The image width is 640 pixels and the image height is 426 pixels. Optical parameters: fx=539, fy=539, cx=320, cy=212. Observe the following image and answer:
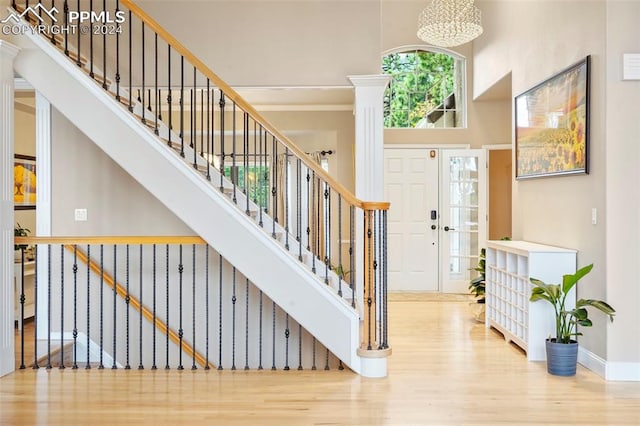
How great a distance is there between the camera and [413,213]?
799cm

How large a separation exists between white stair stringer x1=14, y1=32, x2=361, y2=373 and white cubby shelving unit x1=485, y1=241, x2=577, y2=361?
5.41 ft

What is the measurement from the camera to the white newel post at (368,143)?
522cm

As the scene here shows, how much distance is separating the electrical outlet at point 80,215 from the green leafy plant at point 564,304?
420 centimetres

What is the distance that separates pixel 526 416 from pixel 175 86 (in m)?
4.28

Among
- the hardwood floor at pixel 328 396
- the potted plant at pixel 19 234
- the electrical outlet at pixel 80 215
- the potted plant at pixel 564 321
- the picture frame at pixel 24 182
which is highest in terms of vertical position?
the picture frame at pixel 24 182

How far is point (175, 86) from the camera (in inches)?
214

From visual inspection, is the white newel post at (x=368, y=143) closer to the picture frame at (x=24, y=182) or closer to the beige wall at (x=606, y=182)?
the beige wall at (x=606, y=182)

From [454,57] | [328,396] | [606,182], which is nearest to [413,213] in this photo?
[454,57]

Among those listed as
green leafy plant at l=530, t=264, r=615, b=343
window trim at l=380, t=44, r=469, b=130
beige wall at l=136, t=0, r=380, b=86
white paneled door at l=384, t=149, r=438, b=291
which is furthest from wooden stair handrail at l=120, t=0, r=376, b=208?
window trim at l=380, t=44, r=469, b=130

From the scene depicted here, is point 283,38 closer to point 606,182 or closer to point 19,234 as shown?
point 606,182

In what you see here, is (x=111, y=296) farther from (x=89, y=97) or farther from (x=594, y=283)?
(x=594, y=283)

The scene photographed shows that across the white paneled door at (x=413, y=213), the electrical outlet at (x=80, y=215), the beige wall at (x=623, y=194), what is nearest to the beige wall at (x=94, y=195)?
the electrical outlet at (x=80, y=215)

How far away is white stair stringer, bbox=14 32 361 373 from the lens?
3.99 metres

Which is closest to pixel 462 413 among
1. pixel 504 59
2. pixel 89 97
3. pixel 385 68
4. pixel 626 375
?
pixel 626 375
